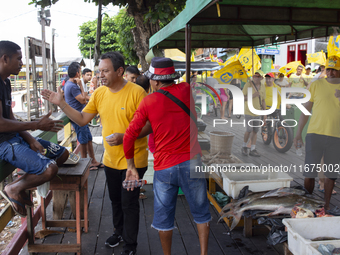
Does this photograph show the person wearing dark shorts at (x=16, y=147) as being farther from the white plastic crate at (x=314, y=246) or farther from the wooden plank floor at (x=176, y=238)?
the white plastic crate at (x=314, y=246)

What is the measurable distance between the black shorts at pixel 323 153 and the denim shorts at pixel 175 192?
2.04 metres

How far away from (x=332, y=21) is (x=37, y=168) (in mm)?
4350

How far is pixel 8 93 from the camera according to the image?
8.72 ft

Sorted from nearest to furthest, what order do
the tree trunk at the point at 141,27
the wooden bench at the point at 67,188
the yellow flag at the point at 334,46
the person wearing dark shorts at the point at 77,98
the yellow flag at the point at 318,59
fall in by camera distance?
the wooden bench at the point at 67,188, the person wearing dark shorts at the point at 77,98, the yellow flag at the point at 334,46, the tree trunk at the point at 141,27, the yellow flag at the point at 318,59

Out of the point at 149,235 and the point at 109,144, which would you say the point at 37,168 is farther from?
the point at 149,235

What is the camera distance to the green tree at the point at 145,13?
722cm

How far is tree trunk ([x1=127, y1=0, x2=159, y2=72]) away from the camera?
317 inches

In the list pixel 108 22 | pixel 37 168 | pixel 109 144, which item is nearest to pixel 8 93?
pixel 37 168

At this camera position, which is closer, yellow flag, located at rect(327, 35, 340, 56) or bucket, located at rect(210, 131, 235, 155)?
bucket, located at rect(210, 131, 235, 155)

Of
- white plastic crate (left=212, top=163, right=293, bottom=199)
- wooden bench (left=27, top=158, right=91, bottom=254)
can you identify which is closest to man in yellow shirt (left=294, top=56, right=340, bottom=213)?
white plastic crate (left=212, top=163, right=293, bottom=199)

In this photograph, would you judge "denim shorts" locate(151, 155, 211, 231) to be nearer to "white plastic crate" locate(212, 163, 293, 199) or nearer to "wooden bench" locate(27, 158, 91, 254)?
"wooden bench" locate(27, 158, 91, 254)

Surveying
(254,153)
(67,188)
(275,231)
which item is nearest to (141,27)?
(254,153)

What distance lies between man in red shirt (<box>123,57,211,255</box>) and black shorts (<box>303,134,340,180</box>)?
2.04 meters

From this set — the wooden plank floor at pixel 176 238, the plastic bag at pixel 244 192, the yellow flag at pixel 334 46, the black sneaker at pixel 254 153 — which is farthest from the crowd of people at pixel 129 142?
the yellow flag at pixel 334 46
